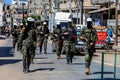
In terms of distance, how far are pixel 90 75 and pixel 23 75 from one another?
227 centimetres

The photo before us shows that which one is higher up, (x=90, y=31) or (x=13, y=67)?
(x=90, y=31)

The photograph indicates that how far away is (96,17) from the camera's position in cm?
6294

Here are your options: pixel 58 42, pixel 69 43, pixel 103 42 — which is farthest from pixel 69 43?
pixel 103 42

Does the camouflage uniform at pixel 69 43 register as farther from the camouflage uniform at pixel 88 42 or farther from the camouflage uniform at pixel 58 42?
the camouflage uniform at pixel 88 42

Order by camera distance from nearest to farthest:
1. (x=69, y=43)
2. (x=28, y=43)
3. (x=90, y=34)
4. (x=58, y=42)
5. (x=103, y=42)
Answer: (x=90, y=34)
(x=28, y=43)
(x=69, y=43)
(x=58, y=42)
(x=103, y=42)

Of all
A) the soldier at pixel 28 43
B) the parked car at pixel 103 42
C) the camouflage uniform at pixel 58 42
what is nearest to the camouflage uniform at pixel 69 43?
the camouflage uniform at pixel 58 42

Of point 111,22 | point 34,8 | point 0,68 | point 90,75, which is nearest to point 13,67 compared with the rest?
point 0,68

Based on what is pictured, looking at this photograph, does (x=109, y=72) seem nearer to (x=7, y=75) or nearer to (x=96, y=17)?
(x=7, y=75)

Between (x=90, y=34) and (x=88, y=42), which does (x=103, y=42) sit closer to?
(x=90, y=34)

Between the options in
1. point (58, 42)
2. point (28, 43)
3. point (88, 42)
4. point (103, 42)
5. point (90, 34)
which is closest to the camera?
point (88, 42)

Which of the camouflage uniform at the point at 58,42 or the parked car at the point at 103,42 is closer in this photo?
the camouflage uniform at the point at 58,42

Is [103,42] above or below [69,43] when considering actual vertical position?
below

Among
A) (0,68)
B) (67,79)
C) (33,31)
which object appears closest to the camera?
(67,79)

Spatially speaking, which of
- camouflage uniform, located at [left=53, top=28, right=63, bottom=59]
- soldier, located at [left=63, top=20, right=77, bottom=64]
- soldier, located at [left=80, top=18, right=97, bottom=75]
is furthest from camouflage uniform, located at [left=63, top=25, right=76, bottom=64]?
soldier, located at [left=80, top=18, right=97, bottom=75]
